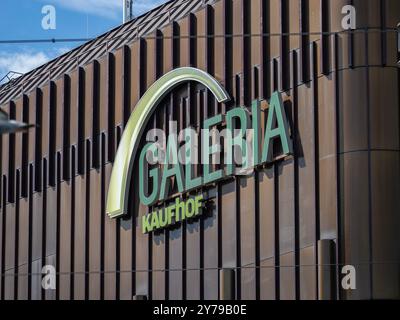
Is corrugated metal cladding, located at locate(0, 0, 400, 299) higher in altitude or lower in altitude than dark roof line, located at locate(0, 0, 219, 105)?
lower

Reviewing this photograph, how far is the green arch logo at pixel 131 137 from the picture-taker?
141 feet

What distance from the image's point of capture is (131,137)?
44.6 m

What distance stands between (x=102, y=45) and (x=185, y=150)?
7.22 metres

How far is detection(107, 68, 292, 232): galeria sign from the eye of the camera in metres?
38.8

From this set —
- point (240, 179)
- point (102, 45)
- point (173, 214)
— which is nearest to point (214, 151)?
point (240, 179)

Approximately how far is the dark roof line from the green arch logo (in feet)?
6.75

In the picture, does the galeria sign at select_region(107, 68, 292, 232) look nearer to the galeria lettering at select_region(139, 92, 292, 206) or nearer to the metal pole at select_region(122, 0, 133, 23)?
the galeria lettering at select_region(139, 92, 292, 206)

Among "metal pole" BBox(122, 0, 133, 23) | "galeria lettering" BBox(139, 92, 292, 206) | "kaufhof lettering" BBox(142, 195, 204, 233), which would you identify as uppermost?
"metal pole" BBox(122, 0, 133, 23)

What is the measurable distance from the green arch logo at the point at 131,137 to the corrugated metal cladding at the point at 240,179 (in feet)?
1.01

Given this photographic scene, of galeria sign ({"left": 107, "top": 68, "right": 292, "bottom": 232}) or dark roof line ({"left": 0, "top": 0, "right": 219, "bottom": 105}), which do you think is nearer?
galeria sign ({"left": 107, "top": 68, "right": 292, "bottom": 232})

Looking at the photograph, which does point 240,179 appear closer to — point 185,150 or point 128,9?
point 185,150

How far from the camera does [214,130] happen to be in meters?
41.1

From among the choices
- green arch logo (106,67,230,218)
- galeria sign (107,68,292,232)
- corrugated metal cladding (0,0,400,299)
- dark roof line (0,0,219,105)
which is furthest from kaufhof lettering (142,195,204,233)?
dark roof line (0,0,219,105)
